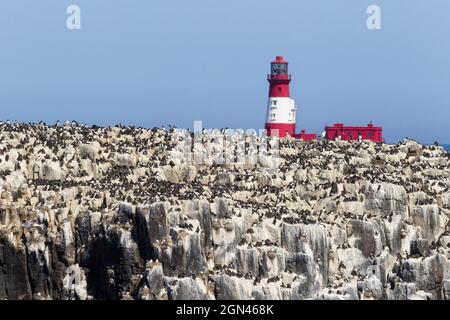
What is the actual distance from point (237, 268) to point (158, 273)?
9.19 metres

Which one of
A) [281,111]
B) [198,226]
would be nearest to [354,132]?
[281,111]

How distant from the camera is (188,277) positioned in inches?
5044

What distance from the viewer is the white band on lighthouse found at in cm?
19675

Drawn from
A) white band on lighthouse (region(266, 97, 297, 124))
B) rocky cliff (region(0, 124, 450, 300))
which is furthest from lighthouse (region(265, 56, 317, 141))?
rocky cliff (region(0, 124, 450, 300))

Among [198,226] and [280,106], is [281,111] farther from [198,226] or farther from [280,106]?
[198,226]

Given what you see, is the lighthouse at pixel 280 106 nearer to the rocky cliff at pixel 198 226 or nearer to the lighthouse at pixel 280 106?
the lighthouse at pixel 280 106

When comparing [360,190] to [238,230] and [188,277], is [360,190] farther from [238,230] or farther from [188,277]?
[188,277]

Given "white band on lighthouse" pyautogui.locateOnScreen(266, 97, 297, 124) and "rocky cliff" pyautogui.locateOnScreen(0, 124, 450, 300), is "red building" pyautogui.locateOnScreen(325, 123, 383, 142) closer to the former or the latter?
"white band on lighthouse" pyautogui.locateOnScreen(266, 97, 297, 124)

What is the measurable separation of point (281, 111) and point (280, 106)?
2.84ft

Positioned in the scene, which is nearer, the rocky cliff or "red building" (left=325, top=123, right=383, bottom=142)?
the rocky cliff

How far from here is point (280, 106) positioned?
197 metres
